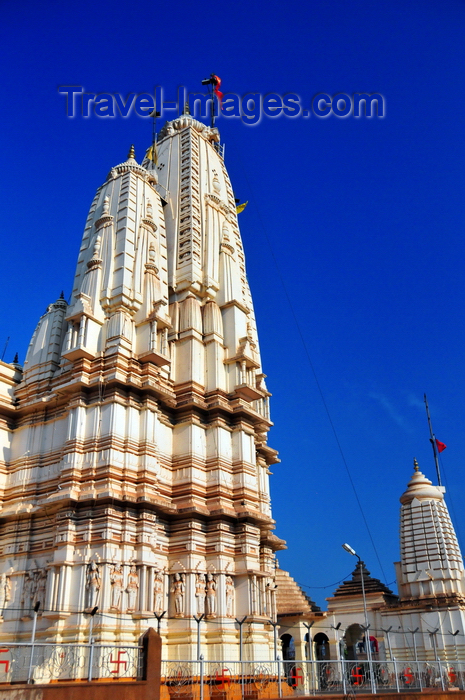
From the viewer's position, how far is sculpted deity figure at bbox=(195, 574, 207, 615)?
2545 cm

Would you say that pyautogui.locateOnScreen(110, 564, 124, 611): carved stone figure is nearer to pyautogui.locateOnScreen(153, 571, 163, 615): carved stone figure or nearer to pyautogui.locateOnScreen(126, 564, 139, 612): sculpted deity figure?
pyautogui.locateOnScreen(126, 564, 139, 612): sculpted deity figure

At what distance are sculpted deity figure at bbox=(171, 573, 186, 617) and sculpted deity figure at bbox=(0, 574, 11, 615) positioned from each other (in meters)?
6.80

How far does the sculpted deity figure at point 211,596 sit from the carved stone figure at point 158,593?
2.12 metres

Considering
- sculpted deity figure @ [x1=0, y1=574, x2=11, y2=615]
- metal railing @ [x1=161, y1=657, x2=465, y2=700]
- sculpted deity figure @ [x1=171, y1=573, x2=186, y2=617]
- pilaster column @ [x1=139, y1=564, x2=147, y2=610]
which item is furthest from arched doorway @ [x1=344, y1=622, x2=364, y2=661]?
sculpted deity figure @ [x1=0, y1=574, x2=11, y2=615]

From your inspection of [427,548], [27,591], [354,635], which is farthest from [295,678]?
[354,635]

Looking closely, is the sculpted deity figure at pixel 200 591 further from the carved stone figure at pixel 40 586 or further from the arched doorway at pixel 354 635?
the arched doorway at pixel 354 635

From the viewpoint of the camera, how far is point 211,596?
2572cm

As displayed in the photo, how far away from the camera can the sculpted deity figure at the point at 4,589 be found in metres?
25.2

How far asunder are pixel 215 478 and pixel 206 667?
8.01 metres

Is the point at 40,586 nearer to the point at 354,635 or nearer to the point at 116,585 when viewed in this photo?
the point at 116,585

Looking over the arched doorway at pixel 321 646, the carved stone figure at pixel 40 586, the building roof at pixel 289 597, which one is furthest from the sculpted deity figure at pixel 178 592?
the arched doorway at pixel 321 646

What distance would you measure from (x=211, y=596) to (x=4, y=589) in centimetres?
863

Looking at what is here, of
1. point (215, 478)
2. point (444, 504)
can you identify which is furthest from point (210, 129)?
point (444, 504)

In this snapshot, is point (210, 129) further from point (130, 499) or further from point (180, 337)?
point (130, 499)
